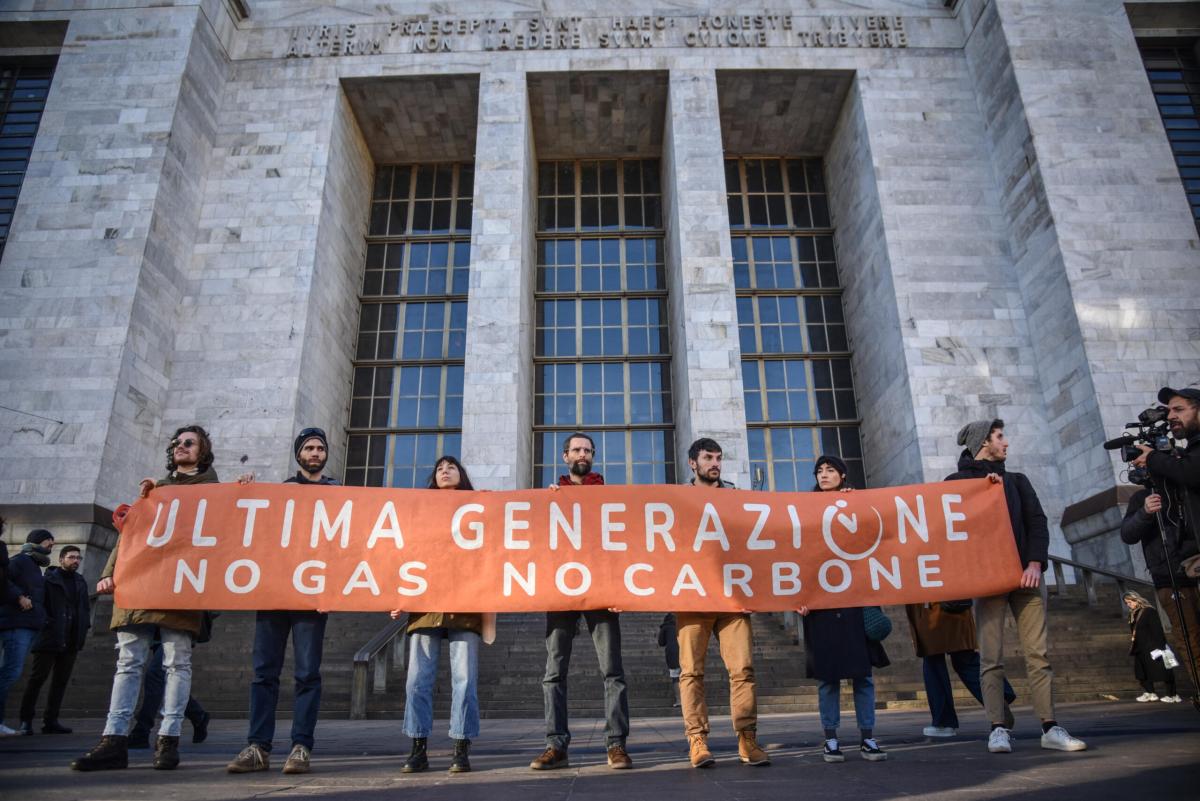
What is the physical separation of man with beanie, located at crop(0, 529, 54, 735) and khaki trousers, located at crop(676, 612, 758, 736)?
608 cm

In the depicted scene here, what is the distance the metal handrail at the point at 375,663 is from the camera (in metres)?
8.96

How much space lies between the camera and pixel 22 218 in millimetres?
16000

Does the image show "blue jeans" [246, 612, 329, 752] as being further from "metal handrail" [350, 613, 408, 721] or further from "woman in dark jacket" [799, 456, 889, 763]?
"metal handrail" [350, 613, 408, 721]

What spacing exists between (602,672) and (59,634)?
5971 mm

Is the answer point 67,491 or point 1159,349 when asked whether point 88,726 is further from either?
point 1159,349

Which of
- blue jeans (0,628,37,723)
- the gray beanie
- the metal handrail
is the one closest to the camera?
the gray beanie

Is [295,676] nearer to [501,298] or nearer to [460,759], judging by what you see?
[460,759]

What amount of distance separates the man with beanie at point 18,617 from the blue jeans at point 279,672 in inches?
144

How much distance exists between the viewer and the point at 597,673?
9.89 m

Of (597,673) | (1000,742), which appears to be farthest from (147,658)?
(597,673)

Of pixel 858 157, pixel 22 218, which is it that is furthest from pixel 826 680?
pixel 22 218

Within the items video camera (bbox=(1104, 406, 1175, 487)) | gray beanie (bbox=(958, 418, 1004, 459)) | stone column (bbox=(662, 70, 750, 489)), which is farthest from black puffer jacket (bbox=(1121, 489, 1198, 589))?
stone column (bbox=(662, 70, 750, 489))

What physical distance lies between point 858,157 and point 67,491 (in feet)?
60.6

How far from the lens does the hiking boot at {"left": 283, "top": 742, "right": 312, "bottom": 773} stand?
434 centimetres
